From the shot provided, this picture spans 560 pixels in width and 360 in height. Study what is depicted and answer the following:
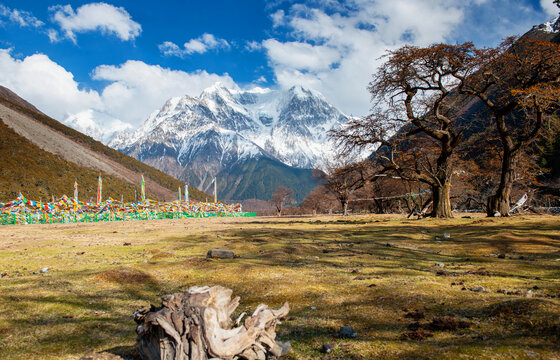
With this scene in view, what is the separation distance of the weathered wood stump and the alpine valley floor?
572 mm

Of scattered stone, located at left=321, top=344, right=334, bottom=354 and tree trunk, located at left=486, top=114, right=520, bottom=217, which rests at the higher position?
tree trunk, located at left=486, top=114, right=520, bottom=217

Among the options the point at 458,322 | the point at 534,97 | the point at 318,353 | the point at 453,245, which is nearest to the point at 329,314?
the point at 318,353

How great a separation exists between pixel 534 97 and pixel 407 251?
15.2 metres

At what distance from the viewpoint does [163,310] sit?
4562 mm

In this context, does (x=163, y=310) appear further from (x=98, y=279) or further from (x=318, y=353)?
(x=98, y=279)

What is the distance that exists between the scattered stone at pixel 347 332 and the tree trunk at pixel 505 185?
2314 centimetres

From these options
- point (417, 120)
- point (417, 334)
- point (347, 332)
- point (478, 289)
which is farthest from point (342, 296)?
point (417, 120)

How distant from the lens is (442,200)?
83.6 feet

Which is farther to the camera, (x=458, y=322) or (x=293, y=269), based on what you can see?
(x=293, y=269)

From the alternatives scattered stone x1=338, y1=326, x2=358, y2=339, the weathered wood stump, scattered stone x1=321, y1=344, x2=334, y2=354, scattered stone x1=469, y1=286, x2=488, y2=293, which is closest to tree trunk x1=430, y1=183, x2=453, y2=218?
scattered stone x1=469, y1=286, x2=488, y2=293

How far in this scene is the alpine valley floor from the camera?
4832 mm

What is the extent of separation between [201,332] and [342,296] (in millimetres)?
3936

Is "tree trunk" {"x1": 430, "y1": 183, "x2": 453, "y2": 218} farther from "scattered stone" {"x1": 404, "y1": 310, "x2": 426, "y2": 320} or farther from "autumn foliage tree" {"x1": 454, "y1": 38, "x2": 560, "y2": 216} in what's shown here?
"scattered stone" {"x1": 404, "y1": 310, "x2": 426, "y2": 320}

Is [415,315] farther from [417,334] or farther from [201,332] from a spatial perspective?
[201,332]
